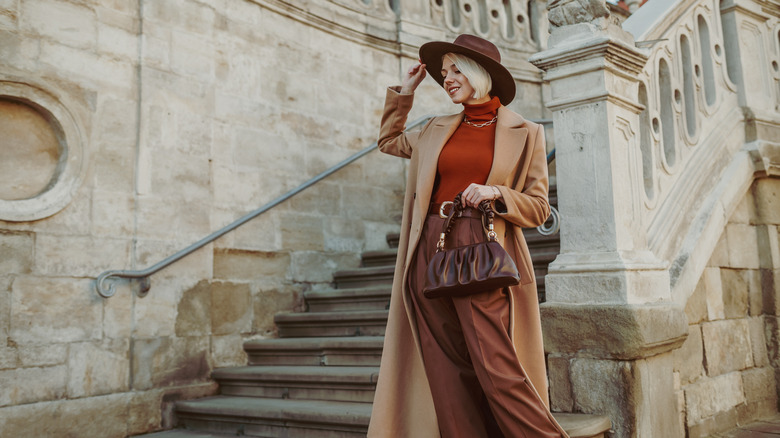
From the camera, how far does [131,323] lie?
14.2ft

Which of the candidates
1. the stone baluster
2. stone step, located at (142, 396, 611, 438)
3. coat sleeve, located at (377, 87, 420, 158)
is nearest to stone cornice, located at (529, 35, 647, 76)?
coat sleeve, located at (377, 87, 420, 158)

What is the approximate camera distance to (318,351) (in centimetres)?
452

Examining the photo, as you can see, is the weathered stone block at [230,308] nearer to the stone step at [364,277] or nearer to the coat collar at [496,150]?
the stone step at [364,277]

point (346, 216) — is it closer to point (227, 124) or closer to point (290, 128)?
point (290, 128)

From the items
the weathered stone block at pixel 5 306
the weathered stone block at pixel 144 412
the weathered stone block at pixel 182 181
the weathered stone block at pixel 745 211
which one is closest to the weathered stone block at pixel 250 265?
the weathered stone block at pixel 182 181

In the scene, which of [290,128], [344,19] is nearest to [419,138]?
[290,128]

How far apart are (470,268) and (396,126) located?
726mm

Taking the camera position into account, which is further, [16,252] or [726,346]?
[726,346]

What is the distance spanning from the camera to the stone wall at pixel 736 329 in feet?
12.6

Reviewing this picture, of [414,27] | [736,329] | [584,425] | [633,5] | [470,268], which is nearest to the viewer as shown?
[470,268]

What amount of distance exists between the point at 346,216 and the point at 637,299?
3.17 metres

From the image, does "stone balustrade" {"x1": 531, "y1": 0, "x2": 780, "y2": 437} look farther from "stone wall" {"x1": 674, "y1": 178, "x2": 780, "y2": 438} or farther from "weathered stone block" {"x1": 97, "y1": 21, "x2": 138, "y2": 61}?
"weathered stone block" {"x1": 97, "y1": 21, "x2": 138, "y2": 61}

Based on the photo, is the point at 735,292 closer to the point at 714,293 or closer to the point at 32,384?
the point at 714,293

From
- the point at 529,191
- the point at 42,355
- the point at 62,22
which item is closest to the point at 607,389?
the point at 529,191
